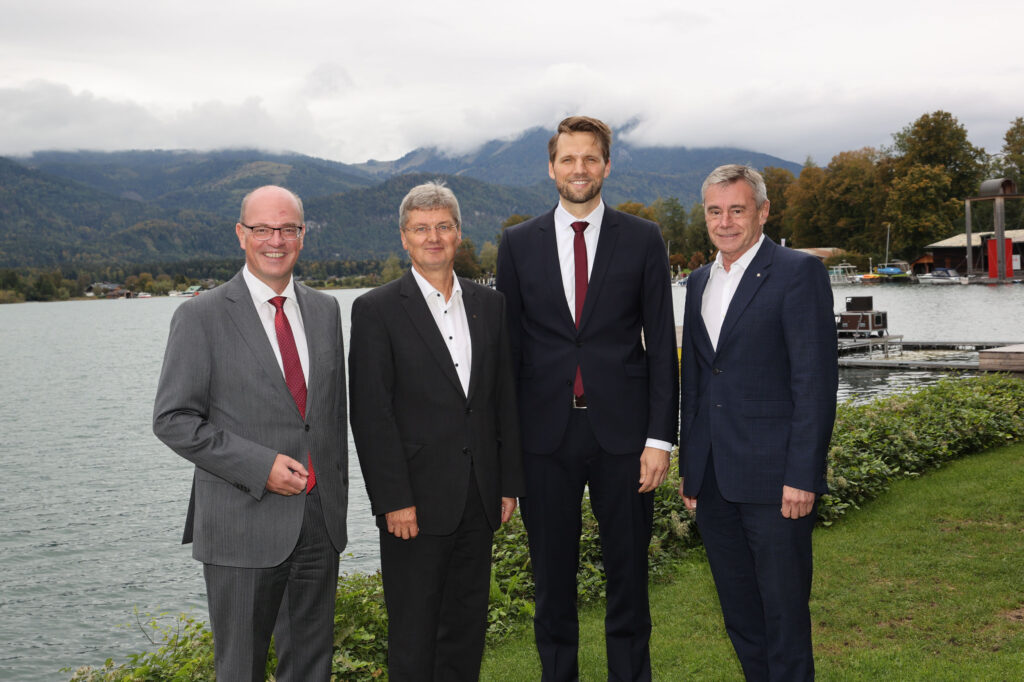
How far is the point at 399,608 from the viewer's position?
3.55 m

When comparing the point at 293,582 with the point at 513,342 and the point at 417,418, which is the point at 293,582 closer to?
the point at 417,418

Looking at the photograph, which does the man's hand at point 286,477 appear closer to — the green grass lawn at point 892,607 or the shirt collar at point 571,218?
the shirt collar at point 571,218

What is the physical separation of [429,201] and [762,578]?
2.34 metres

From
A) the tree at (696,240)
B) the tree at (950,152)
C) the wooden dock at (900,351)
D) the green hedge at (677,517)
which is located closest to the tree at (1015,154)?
the tree at (950,152)

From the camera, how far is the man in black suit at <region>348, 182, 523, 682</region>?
3418 mm

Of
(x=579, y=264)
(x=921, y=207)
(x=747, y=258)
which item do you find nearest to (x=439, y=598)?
(x=579, y=264)

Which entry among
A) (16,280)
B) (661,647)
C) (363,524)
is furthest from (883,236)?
(16,280)

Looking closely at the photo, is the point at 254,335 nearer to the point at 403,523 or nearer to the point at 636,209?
the point at 403,523

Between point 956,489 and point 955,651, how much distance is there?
12.1 ft

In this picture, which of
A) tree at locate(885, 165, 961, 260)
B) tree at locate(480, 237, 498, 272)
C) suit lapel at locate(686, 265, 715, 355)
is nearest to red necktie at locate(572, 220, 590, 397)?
suit lapel at locate(686, 265, 715, 355)

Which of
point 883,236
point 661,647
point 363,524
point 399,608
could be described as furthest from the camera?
point 883,236

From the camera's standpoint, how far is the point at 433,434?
352cm

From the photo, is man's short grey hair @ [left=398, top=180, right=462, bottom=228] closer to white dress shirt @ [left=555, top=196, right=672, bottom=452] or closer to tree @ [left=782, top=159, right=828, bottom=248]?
white dress shirt @ [left=555, top=196, right=672, bottom=452]

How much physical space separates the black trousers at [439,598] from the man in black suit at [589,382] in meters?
0.42
